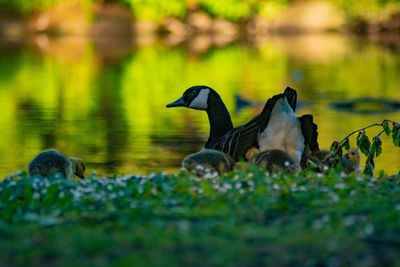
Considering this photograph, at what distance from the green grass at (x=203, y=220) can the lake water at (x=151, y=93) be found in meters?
3.90

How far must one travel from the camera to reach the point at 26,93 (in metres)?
20.5

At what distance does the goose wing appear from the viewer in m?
8.23

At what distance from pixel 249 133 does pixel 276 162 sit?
97 cm

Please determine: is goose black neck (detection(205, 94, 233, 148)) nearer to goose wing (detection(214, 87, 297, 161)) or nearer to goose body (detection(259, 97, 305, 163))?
goose wing (detection(214, 87, 297, 161))

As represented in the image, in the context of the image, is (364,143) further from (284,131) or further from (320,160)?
(284,131)

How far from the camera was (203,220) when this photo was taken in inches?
220

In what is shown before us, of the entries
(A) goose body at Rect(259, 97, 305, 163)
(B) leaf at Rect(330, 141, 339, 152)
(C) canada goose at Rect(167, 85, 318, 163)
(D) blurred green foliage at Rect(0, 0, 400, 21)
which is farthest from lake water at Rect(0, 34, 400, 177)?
(D) blurred green foliage at Rect(0, 0, 400, 21)

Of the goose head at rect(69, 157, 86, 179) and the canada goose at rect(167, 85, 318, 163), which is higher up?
the canada goose at rect(167, 85, 318, 163)

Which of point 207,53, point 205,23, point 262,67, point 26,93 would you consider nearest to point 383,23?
point 205,23

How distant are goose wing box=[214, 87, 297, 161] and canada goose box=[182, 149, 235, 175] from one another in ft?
2.64

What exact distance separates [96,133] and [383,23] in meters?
49.6

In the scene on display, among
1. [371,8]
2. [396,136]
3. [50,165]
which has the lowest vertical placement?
[50,165]

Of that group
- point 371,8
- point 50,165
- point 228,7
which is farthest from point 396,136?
point 228,7

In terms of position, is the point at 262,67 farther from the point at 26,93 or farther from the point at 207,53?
the point at 26,93
